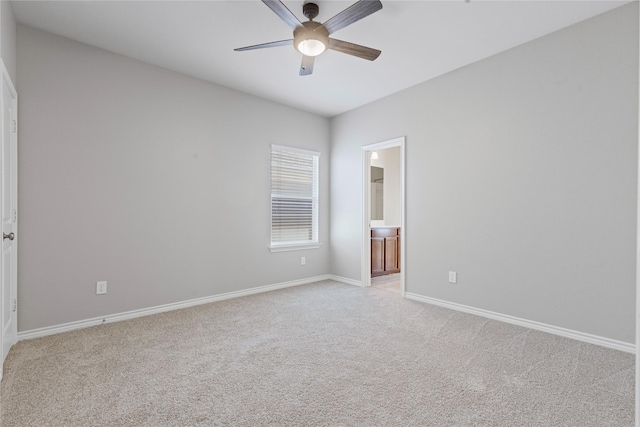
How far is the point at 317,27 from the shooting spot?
236 cm

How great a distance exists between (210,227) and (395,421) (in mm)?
2982

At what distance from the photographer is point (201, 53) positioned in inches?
126

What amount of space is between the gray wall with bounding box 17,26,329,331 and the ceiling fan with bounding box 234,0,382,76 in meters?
1.66

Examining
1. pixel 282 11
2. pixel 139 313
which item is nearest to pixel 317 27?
pixel 282 11

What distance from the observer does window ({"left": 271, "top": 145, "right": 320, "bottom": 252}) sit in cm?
459

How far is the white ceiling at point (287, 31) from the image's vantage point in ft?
8.16

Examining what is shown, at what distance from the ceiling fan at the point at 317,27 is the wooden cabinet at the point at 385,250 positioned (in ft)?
10.3

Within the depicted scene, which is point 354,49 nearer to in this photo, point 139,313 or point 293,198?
point 293,198

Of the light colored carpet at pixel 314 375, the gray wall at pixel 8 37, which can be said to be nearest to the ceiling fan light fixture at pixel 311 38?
the gray wall at pixel 8 37

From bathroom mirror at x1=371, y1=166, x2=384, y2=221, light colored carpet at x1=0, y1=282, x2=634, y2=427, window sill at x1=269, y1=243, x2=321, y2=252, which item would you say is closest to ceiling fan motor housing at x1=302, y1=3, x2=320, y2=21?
light colored carpet at x1=0, y1=282, x2=634, y2=427

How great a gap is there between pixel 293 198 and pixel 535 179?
9.98ft

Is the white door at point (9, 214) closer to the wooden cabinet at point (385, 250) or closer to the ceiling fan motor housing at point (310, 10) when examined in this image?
the ceiling fan motor housing at point (310, 10)

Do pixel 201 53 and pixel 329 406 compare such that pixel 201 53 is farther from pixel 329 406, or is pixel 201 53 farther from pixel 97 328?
pixel 329 406

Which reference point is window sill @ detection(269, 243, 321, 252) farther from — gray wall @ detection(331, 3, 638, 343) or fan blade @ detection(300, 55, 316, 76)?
fan blade @ detection(300, 55, 316, 76)
